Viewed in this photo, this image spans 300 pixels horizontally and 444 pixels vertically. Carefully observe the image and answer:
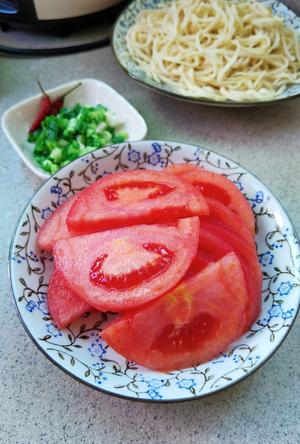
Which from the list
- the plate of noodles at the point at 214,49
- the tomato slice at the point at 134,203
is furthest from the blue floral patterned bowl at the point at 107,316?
the plate of noodles at the point at 214,49

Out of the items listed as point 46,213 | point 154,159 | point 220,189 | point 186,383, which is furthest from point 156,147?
point 186,383

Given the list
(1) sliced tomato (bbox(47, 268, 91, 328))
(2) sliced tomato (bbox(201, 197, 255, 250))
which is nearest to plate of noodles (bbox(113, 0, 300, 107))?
(2) sliced tomato (bbox(201, 197, 255, 250))

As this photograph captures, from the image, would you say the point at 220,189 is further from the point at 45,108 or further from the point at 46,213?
the point at 45,108

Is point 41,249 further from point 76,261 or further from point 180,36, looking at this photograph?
point 180,36

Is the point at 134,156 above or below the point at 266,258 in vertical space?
above

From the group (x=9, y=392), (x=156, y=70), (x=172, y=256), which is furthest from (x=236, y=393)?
(x=156, y=70)

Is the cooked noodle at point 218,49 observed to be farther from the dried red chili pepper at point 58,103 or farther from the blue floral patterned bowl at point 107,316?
the blue floral patterned bowl at point 107,316
